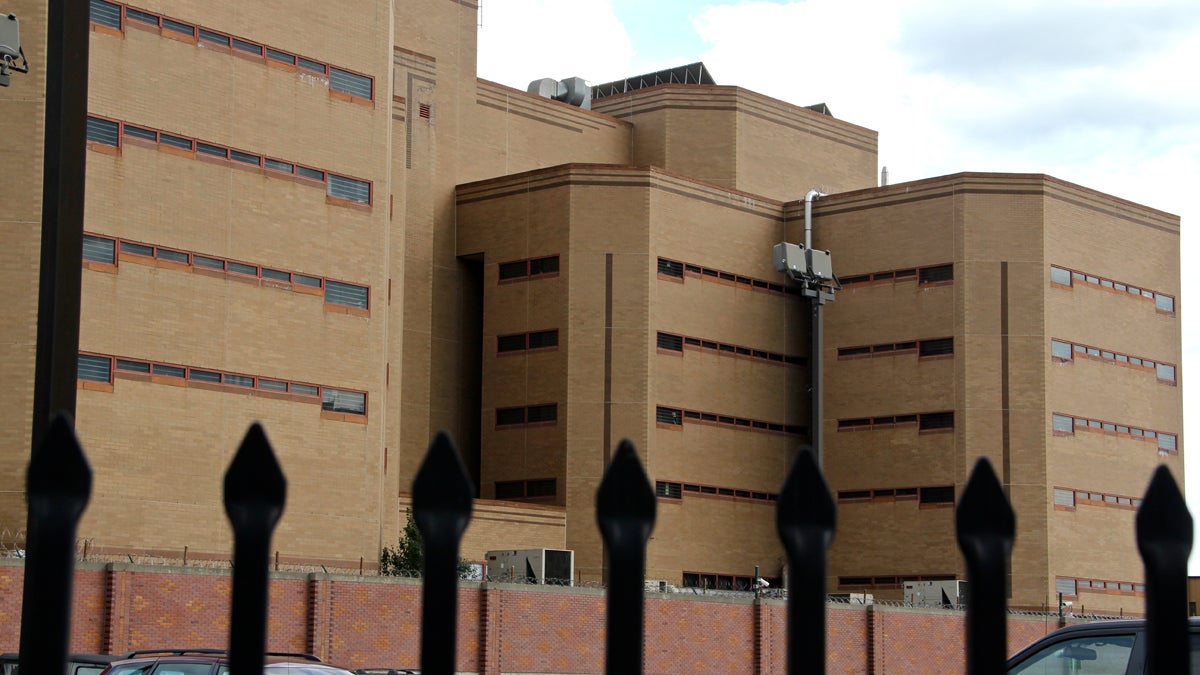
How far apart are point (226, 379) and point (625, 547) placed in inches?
1837

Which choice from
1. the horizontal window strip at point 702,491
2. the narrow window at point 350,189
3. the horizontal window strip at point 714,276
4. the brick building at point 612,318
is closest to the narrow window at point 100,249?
the brick building at point 612,318

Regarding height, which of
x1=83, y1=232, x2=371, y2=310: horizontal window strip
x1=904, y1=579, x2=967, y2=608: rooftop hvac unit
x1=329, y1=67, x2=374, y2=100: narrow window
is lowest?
x1=904, y1=579, x2=967, y2=608: rooftop hvac unit

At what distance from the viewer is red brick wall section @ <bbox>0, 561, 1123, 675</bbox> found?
3716 centimetres

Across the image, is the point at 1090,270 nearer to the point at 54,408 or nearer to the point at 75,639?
the point at 75,639

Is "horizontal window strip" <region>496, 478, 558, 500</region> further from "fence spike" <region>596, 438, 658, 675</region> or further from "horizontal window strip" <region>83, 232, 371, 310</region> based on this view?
"fence spike" <region>596, 438, 658, 675</region>

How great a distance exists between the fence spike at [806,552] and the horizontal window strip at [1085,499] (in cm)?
6217

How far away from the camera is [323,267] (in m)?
51.0

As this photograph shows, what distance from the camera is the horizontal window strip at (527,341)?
201 feet

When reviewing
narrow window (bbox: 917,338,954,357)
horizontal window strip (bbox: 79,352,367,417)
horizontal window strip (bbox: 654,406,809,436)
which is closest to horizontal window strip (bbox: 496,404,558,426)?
horizontal window strip (bbox: 654,406,809,436)

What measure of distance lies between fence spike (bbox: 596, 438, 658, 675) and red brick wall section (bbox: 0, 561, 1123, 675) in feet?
93.4

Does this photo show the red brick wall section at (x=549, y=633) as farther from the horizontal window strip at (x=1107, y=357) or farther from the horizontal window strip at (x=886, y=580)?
the horizontal window strip at (x=1107, y=357)

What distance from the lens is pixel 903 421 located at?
6438 cm

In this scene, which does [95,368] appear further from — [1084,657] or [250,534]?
[250,534]

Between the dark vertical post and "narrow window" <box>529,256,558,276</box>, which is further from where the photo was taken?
"narrow window" <box>529,256,558,276</box>
